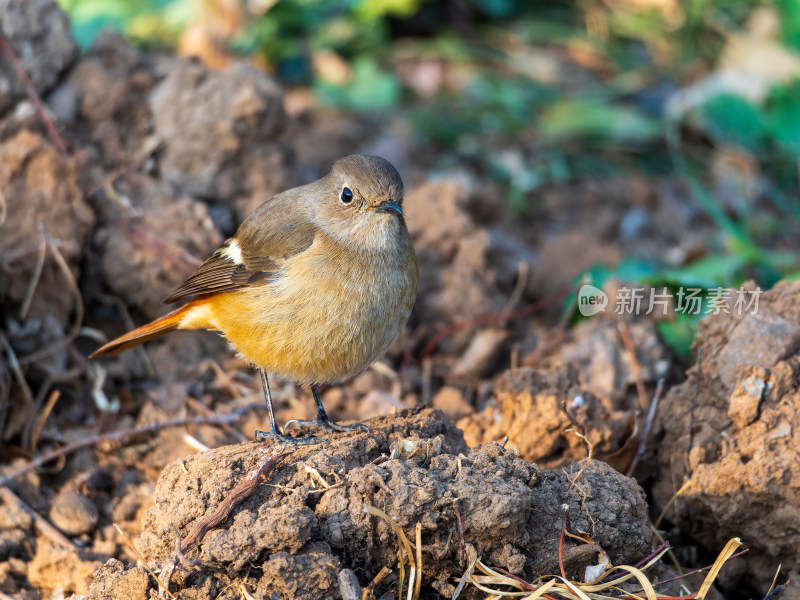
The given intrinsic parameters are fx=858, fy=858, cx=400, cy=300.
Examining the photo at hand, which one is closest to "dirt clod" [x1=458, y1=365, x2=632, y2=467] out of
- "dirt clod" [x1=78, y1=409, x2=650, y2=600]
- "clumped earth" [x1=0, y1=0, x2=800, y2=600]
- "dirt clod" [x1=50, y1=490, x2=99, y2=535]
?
"clumped earth" [x1=0, y1=0, x2=800, y2=600]

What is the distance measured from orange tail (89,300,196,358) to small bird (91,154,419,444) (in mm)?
14

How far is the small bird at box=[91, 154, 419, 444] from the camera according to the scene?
13.2ft

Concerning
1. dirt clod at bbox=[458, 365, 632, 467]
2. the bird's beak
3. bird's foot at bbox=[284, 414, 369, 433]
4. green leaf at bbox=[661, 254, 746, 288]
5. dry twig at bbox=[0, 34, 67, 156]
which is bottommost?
green leaf at bbox=[661, 254, 746, 288]

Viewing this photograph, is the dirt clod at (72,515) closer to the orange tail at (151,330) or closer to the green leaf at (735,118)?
the orange tail at (151,330)

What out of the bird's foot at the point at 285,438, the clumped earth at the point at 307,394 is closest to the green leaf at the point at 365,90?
the clumped earth at the point at 307,394

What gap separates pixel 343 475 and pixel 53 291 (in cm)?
263

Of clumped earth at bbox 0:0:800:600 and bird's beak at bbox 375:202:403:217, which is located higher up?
bird's beak at bbox 375:202:403:217

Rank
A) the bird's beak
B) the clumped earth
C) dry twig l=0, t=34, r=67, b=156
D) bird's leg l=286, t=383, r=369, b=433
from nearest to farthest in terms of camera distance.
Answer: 1. the clumped earth
2. bird's leg l=286, t=383, r=369, b=433
3. the bird's beak
4. dry twig l=0, t=34, r=67, b=156

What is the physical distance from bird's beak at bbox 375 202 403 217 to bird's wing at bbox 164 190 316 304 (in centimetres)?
35

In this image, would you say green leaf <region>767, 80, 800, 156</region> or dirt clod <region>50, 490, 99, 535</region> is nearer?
dirt clod <region>50, 490, 99, 535</region>

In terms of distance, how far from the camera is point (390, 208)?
166 inches

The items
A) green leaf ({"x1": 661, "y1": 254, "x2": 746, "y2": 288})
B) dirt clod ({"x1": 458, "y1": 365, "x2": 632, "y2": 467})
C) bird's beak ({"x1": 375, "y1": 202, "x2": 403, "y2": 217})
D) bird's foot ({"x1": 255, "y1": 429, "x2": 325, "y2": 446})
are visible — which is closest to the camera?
bird's foot ({"x1": 255, "y1": 429, "x2": 325, "y2": 446})

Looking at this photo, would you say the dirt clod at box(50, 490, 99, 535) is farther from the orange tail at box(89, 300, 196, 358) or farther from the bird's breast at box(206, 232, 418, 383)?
the bird's breast at box(206, 232, 418, 383)

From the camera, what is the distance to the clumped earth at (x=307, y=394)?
3.07 m
